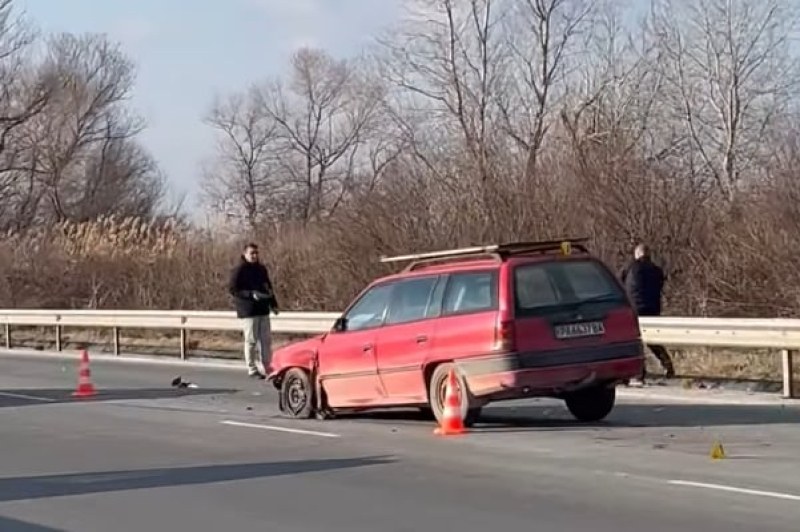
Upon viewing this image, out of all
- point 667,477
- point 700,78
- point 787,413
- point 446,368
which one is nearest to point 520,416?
point 446,368

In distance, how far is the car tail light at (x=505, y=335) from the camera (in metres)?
13.1

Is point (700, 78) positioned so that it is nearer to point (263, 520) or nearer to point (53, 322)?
point (53, 322)

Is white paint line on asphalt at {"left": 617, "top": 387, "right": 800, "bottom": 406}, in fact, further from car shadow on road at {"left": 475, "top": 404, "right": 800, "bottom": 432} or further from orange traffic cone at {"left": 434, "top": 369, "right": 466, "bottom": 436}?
orange traffic cone at {"left": 434, "top": 369, "right": 466, "bottom": 436}

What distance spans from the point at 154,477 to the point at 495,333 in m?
3.49

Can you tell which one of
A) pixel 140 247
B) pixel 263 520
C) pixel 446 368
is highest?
pixel 140 247

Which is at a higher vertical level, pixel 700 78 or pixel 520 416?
pixel 700 78

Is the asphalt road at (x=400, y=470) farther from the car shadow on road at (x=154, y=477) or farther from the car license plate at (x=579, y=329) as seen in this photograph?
the car license plate at (x=579, y=329)

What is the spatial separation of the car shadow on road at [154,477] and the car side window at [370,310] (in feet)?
8.89

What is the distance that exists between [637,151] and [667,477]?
16.8 metres

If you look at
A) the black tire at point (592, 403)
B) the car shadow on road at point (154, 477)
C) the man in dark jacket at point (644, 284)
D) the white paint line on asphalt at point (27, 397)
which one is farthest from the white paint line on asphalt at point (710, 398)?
the white paint line on asphalt at point (27, 397)

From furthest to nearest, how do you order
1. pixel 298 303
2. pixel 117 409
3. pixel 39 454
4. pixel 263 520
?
1. pixel 298 303
2. pixel 117 409
3. pixel 39 454
4. pixel 263 520

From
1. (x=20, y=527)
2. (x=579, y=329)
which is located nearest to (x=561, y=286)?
(x=579, y=329)

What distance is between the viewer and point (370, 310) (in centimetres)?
1488

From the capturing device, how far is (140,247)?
4022cm
